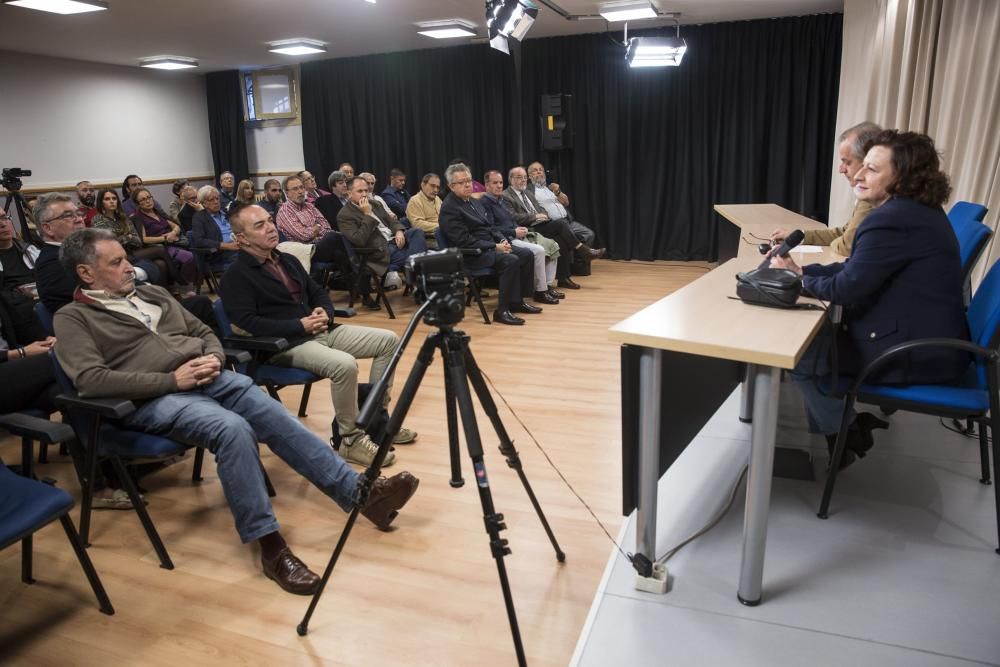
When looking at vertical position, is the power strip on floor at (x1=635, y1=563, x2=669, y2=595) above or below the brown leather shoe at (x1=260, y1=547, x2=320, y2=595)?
above

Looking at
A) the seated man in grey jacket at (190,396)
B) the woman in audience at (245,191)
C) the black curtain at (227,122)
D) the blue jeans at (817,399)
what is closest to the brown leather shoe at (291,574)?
the seated man in grey jacket at (190,396)

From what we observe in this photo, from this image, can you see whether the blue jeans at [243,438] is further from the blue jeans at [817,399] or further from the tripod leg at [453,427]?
the blue jeans at [817,399]

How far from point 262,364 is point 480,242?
2814 mm

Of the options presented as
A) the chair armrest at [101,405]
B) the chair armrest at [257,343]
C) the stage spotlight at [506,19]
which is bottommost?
the chair armrest at [101,405]

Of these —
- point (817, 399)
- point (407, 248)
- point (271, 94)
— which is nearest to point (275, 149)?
point (271, 94)

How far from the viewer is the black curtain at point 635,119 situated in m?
7.52

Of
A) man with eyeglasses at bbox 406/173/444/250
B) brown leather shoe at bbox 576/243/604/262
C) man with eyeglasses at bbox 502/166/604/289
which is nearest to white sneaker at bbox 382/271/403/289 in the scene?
man with eyeglasses at bbox 406/173/444/250

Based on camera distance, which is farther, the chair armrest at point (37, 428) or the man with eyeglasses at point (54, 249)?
the man with eyeglasses at point (54, 249)

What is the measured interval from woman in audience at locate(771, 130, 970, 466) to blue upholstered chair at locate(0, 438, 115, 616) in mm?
2285

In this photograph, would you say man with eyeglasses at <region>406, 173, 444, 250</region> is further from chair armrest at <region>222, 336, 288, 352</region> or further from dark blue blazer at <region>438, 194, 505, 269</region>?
chair armrest at <region>222, 336, 288, 352</region>

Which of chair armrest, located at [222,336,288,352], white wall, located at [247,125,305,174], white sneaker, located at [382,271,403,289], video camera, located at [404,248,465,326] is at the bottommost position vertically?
white sneaker, located at [382,271,403,289]

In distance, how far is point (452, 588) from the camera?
2.06 meters

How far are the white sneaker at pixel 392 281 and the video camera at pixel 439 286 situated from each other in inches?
188

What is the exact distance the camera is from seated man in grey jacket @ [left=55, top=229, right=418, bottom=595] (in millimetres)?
2145
